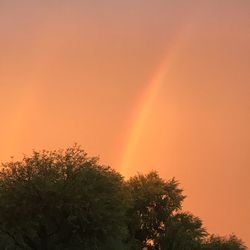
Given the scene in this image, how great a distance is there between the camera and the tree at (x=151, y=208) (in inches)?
3172

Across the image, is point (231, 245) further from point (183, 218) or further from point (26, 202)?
point (26, 202)

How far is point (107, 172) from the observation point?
57625 millimetres

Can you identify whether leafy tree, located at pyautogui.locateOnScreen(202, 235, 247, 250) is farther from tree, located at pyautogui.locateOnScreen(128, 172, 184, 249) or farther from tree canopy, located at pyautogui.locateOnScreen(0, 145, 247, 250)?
tree canopy, located at pyautogui.locateOnScreen(0, 145, 247, 250)

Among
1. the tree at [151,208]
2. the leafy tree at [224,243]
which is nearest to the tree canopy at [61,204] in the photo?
the tree at [151,208]

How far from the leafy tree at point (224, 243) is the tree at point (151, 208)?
19178 millimetres

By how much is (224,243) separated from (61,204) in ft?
216

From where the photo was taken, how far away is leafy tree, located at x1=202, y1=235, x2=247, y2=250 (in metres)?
105

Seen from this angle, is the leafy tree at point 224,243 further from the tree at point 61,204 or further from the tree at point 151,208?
the tree at point 61,204

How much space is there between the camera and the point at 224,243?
11131 cm

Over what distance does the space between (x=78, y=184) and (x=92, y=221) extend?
3476 millimetres

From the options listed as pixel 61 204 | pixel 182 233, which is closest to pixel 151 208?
pixel 182 233

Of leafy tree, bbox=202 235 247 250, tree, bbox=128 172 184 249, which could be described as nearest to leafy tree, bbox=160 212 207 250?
tree, bbox=128 172 184 249

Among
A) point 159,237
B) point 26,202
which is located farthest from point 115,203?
point 159,237

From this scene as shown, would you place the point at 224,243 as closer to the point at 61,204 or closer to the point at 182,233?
the point at 182,233
